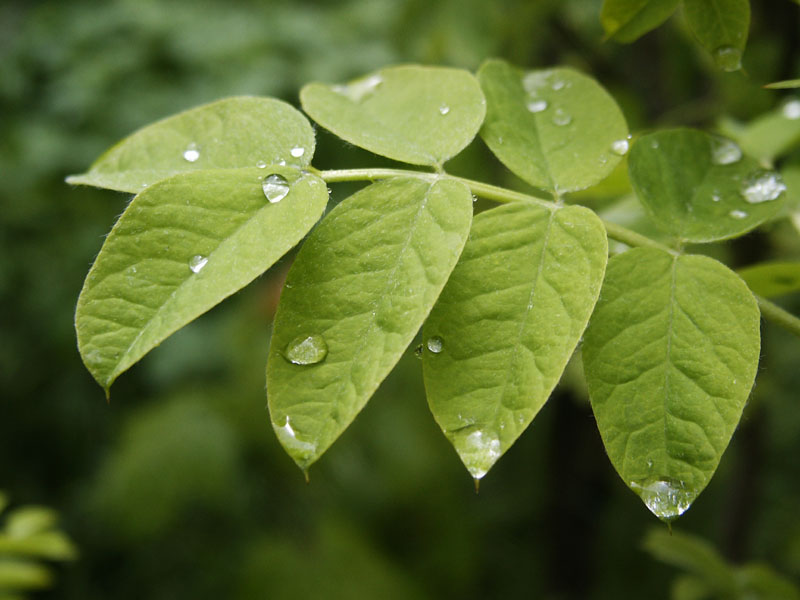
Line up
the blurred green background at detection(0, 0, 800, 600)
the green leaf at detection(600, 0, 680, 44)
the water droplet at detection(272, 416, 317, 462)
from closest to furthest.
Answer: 1. the water droplet at detection(272, 416, 317, 462)
2. the green leaf at detection(600, 0, 680, 44)
3. the blurred green background at detection(0, 0, 800, 600)

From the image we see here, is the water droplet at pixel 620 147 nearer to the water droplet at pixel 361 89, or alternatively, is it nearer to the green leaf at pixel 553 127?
the green leaf at pixel 553 127

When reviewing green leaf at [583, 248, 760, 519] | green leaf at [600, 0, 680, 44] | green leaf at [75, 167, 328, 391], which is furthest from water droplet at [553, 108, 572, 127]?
green leaf at [75, 167, 328, 391]

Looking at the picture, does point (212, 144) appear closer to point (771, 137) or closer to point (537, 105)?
point (537, 105)

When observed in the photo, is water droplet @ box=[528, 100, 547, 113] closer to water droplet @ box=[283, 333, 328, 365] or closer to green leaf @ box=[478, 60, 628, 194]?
green leaf @ box=[478, 60, 628, 194]

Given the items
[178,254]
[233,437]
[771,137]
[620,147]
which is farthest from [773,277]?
[233,437]


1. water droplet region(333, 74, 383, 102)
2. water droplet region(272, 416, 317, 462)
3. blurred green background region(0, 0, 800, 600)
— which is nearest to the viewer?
water droplet region(272, 416, 317, 462)

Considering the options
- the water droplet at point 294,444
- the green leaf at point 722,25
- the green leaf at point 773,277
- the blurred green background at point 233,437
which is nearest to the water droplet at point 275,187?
the water droplet at point 294,444
